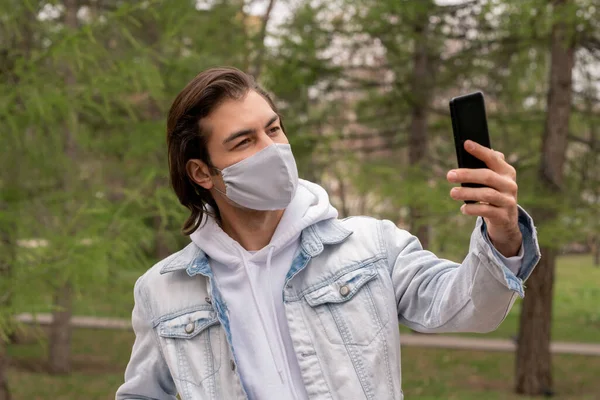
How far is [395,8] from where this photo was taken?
34.7ft

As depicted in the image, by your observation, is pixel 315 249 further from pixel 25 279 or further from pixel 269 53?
pixel 269 53

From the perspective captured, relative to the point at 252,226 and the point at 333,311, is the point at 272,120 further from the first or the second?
the point at 333,311

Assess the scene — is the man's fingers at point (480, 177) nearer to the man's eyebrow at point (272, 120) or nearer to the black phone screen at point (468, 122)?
the black phone screen at point (468, 122)

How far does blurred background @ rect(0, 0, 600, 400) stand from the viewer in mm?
6812

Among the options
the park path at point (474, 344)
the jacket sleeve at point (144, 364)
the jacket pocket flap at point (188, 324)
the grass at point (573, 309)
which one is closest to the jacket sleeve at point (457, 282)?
the jacket pocket flap at point (188, 324)

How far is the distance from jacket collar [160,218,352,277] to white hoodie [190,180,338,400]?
0.02 m

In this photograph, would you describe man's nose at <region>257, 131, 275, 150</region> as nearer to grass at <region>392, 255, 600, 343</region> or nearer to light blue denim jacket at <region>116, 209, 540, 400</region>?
light blue denim jacket at <region>116, 209, 540, 400</region>

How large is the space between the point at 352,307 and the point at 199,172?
0.68 m

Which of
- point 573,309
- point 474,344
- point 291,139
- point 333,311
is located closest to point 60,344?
point 291,139

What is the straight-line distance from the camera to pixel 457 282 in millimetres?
2076

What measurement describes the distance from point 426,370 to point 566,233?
5.18m

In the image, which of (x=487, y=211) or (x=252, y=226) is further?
(x=252, y=226)

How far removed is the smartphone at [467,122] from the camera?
6.03ft

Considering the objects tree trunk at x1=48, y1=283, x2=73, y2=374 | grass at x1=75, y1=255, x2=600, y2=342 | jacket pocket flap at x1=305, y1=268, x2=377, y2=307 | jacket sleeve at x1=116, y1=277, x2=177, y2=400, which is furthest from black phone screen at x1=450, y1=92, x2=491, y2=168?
tree trunk at x1=48, y1=283, x2=73, y2=374
